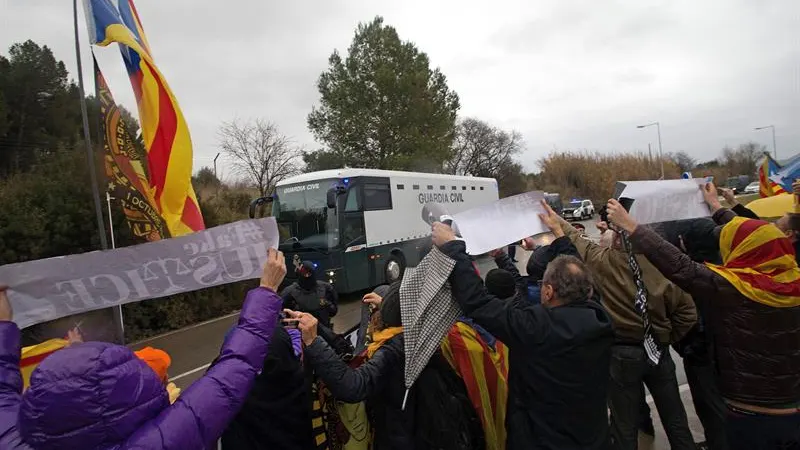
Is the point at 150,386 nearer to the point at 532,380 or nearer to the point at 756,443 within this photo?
the point at 532,380

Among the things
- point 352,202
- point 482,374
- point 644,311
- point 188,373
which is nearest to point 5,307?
point 482,374

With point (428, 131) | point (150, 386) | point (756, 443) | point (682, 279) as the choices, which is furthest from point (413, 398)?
point (428, 131)

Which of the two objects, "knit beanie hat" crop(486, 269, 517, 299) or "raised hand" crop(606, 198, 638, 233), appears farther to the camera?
"knit beanie hat" crop(486, 269, 517, 299)

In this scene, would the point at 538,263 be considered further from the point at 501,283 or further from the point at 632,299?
the point at 632,299

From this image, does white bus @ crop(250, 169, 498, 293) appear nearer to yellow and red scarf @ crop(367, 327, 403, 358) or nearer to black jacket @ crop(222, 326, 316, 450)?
yellow and red scarf @ crop(367, 327, 403, 358)

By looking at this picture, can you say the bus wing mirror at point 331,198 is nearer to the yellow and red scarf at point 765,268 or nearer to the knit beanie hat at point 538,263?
the knit beanie hat at point 538,263

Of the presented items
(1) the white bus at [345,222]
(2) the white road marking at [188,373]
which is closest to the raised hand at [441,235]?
(2) the white road marking at [188,373]

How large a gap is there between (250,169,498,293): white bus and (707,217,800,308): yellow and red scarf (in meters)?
7.85

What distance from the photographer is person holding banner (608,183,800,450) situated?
216cm

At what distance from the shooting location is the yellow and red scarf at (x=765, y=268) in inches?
83.7

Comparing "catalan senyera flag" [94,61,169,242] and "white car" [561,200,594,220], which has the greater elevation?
"catalan senyera flag" [94,61,169,242]

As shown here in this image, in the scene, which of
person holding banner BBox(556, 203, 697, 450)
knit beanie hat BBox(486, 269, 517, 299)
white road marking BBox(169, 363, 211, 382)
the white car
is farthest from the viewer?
the white car

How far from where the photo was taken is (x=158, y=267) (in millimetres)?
2131

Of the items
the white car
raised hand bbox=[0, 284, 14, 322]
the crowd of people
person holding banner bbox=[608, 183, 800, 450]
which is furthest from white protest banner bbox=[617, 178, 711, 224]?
the white car
